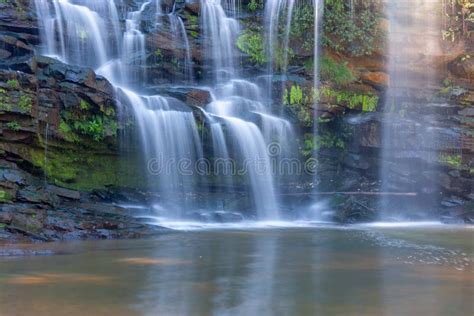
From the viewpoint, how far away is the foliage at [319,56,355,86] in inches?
730

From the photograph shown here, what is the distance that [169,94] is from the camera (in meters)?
16.0

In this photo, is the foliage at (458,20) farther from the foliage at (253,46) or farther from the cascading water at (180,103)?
the cascading water at (180,103)

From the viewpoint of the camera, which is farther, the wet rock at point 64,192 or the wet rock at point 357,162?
the wet rock at point 357,162

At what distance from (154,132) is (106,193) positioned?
205 centimetres

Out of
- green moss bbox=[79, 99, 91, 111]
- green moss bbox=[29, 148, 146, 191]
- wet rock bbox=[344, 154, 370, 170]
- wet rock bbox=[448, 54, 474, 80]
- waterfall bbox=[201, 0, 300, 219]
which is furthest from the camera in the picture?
wet rock bbox=[448, 54, 474, 80]

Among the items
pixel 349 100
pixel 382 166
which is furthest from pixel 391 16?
pixel 382 166

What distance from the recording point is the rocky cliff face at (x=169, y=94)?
1187 cm

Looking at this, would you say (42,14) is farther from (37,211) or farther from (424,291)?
(424,291)

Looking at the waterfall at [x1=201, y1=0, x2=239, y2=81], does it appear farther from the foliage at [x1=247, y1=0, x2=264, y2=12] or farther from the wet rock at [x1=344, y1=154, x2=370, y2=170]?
the wet rock at [x1=344, y1=154, x2=370, y2=170]

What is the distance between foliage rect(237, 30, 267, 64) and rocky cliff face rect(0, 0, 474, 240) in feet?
0.14

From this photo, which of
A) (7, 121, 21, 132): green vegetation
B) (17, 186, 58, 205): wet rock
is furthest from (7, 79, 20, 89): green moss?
(17, 186, 58, 205): wet rock

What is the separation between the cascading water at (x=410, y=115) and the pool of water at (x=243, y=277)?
6019 mm

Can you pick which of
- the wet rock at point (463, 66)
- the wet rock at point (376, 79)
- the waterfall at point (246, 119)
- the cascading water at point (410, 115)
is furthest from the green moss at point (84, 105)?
the wet rock at point (463, 66)

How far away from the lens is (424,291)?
224 inches
